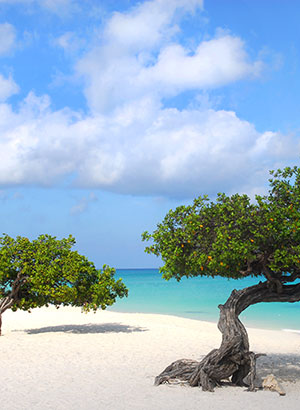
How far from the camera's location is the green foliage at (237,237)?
11.3 meters

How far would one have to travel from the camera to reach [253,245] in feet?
37.3

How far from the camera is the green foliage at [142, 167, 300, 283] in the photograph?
1130 centimetres

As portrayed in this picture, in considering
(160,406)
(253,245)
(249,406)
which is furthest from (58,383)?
(253,245)

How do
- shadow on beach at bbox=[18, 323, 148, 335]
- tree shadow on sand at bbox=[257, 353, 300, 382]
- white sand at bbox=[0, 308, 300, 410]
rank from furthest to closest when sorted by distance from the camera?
shadow on beach at bbox=[18, 323, 148, 335] < tree shadow on sand at bbox=[257, 353, 300, 382] < white sand at bbox=[0, 308, 300, 410]

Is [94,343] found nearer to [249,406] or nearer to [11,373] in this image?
[11,373]

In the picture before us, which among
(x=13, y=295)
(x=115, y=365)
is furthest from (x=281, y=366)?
(x=13, y=295)

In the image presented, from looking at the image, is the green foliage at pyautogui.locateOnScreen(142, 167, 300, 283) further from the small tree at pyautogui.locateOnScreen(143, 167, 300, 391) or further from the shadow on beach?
the shadow on beach

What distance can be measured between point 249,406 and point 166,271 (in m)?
3.79

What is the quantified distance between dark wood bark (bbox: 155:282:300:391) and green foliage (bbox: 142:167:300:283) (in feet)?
Result: 1.74

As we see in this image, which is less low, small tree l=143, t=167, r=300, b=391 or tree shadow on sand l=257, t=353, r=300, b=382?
small tree l=143, t=167, r=300, b=391

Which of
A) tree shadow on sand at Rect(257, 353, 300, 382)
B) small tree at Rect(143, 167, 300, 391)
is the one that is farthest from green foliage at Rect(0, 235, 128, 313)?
small tree at Rect(143, 167, 300, 391)

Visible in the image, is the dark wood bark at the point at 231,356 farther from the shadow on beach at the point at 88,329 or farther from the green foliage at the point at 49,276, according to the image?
the shadow on beach at the point at 88,329

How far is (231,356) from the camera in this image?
12180 mm

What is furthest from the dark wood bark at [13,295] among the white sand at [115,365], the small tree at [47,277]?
the white sand at [115,365]
